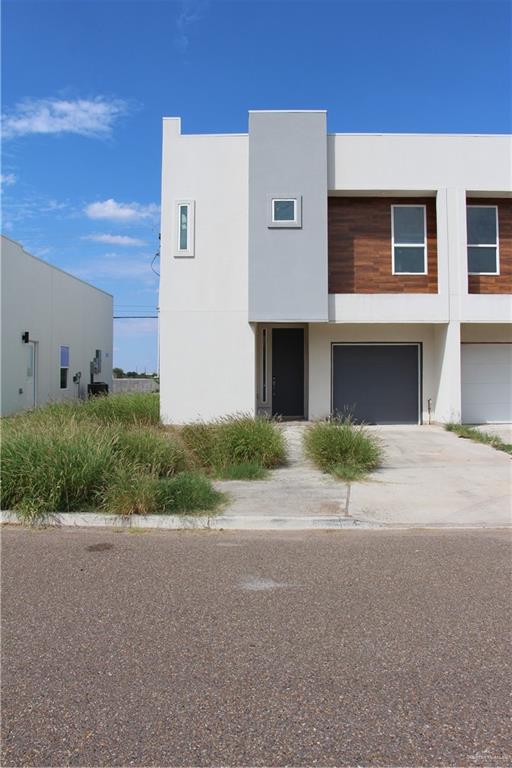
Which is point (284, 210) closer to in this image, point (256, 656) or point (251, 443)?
point (251, 443)

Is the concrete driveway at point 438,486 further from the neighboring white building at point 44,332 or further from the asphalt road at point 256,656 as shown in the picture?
the neighboring white building at point 44,332

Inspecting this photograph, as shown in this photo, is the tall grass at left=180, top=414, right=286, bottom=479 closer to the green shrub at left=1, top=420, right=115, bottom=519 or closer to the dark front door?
the green shrub at left=1, top=420, right=115, bottom=519

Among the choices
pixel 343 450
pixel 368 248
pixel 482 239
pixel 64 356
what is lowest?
pixel 343 450

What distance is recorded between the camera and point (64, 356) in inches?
941

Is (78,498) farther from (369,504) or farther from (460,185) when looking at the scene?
(460,185)

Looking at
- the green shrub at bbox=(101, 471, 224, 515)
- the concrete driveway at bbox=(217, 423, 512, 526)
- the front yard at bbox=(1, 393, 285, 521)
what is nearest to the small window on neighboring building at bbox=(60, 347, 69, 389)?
the front yard at bbox=(1, 393, 285, 521)

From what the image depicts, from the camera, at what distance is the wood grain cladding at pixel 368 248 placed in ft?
51.4

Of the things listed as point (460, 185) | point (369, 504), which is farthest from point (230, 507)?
point (460, 185)

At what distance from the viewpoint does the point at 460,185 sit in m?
15.2

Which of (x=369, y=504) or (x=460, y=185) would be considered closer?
(x=369, y=504)

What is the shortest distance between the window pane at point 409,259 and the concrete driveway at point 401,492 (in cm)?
596

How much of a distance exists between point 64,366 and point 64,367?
52 millimetres

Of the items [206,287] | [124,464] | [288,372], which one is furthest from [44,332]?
[124,464]

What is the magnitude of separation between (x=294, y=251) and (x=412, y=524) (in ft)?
30.2
